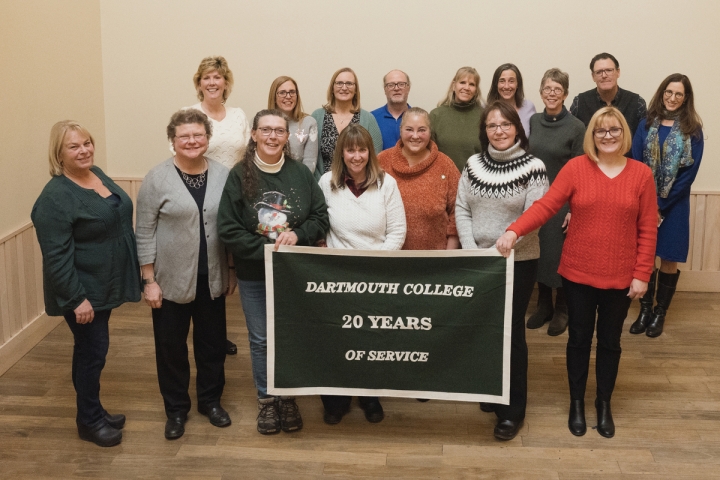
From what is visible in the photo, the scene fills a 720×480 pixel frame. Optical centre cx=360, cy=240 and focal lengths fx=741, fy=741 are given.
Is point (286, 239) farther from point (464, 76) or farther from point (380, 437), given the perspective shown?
point (464, 76)

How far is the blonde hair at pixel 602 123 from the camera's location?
299 centimetres

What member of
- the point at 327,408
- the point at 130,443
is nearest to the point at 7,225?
the point at 130,443

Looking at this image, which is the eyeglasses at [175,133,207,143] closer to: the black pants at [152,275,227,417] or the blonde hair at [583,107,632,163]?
the black pants at [152,275,227,417]

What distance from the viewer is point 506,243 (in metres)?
2.99

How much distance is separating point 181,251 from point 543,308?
8.36ft

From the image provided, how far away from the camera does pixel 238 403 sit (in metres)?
3.58

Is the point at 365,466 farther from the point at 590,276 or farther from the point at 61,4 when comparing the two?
the point at 61,4

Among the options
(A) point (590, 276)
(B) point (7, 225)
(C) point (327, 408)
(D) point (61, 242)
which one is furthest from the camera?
(B) point (7, 225)

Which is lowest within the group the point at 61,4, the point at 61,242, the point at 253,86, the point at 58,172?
the point at 61,242

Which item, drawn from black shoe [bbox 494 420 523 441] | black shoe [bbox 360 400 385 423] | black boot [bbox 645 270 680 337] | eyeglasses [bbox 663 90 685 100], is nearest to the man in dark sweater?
eyeglasses [bbox 663 90 685 100]

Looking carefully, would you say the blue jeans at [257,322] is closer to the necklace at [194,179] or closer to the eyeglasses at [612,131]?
the necklace at [194,179]

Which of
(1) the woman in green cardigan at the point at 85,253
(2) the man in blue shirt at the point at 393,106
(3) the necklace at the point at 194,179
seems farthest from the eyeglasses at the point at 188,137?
(2) the man in blue shirt at the point at 393,106

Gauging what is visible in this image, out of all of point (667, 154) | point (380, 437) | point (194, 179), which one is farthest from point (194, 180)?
point (667, 154)

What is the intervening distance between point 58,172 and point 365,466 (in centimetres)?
172
